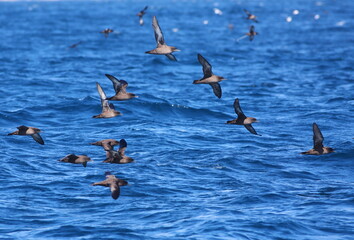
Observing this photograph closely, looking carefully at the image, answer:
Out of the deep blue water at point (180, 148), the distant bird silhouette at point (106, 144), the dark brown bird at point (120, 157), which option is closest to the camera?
the deep blue water at point (180, 148)

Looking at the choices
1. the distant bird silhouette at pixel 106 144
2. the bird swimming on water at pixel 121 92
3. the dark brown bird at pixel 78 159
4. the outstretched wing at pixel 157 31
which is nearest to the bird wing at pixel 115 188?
the distant bird silhouette at pixel 106 144

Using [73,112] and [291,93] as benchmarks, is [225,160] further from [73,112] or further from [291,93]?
[291,93]

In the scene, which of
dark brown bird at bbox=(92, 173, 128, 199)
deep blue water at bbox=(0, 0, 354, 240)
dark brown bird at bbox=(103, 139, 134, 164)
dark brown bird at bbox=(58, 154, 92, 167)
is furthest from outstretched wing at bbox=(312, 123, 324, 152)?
dark brown bird at bbox=(58, 154, 92, 167)

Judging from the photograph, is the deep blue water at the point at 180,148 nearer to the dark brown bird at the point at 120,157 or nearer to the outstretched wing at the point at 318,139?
the dark brown bird at the point at 120,157

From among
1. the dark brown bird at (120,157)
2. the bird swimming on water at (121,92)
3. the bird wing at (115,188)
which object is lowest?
the bird wing at (115,188)

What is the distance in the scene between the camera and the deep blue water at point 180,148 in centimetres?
1538

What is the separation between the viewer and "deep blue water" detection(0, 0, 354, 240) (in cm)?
1538

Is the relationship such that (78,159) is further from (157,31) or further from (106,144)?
(157,31)

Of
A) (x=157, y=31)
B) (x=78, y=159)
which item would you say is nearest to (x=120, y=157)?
(x=78, y=159)

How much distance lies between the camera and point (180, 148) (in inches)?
870

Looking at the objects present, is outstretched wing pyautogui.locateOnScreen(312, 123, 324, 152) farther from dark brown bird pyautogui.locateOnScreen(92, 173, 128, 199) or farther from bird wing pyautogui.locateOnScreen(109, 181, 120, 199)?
bird wing pyautogui.locateOnScreen(109, 181, 120, 199)

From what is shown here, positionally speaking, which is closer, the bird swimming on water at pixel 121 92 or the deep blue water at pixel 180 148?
the deep blue water at pixel 180 148

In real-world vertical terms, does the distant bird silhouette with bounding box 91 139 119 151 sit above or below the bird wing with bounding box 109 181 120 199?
above

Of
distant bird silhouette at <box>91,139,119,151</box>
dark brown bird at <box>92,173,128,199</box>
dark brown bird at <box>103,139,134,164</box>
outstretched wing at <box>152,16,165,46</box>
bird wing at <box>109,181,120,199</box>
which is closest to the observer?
bird wing at <box>109,181,120,199</box>
